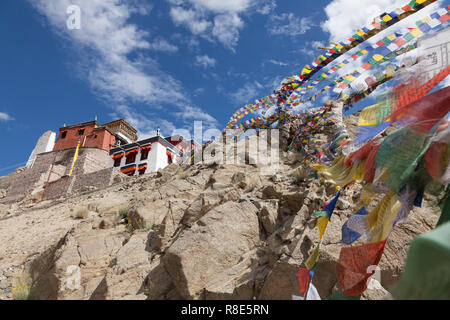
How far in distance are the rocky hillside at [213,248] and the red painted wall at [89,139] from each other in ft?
104

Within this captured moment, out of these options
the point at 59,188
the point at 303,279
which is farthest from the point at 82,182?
the point at 303,279

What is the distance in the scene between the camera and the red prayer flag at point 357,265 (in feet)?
8.99

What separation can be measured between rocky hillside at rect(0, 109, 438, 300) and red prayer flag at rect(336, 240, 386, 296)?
63 cm

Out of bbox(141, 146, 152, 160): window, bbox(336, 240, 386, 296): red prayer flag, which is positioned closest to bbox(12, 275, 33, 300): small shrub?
bbox(336, 240, 386, 296): red prayer flag

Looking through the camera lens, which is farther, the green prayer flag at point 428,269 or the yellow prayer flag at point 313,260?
the yellow prayer flag at point 313,260

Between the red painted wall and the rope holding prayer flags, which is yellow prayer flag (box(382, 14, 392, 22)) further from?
the red painted wall

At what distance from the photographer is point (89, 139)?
131 feet

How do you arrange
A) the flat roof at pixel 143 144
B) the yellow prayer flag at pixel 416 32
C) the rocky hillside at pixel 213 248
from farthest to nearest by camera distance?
the flat roof at pixel 143 144 < the rocky hillside at pixel 213 248 < the yellow prayer flag at pixel 416 32

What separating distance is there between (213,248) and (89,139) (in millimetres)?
39902

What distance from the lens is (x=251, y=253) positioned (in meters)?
5.25

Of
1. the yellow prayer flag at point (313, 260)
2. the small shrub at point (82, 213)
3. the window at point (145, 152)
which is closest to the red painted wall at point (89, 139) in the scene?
the window at point (145, 152)

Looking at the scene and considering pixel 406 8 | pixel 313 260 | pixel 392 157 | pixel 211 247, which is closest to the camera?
pixel 392 157

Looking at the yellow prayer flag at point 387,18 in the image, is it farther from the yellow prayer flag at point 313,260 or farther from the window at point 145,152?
the window at point 145,152

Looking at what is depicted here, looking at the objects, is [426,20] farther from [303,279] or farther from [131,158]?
[131,158]
